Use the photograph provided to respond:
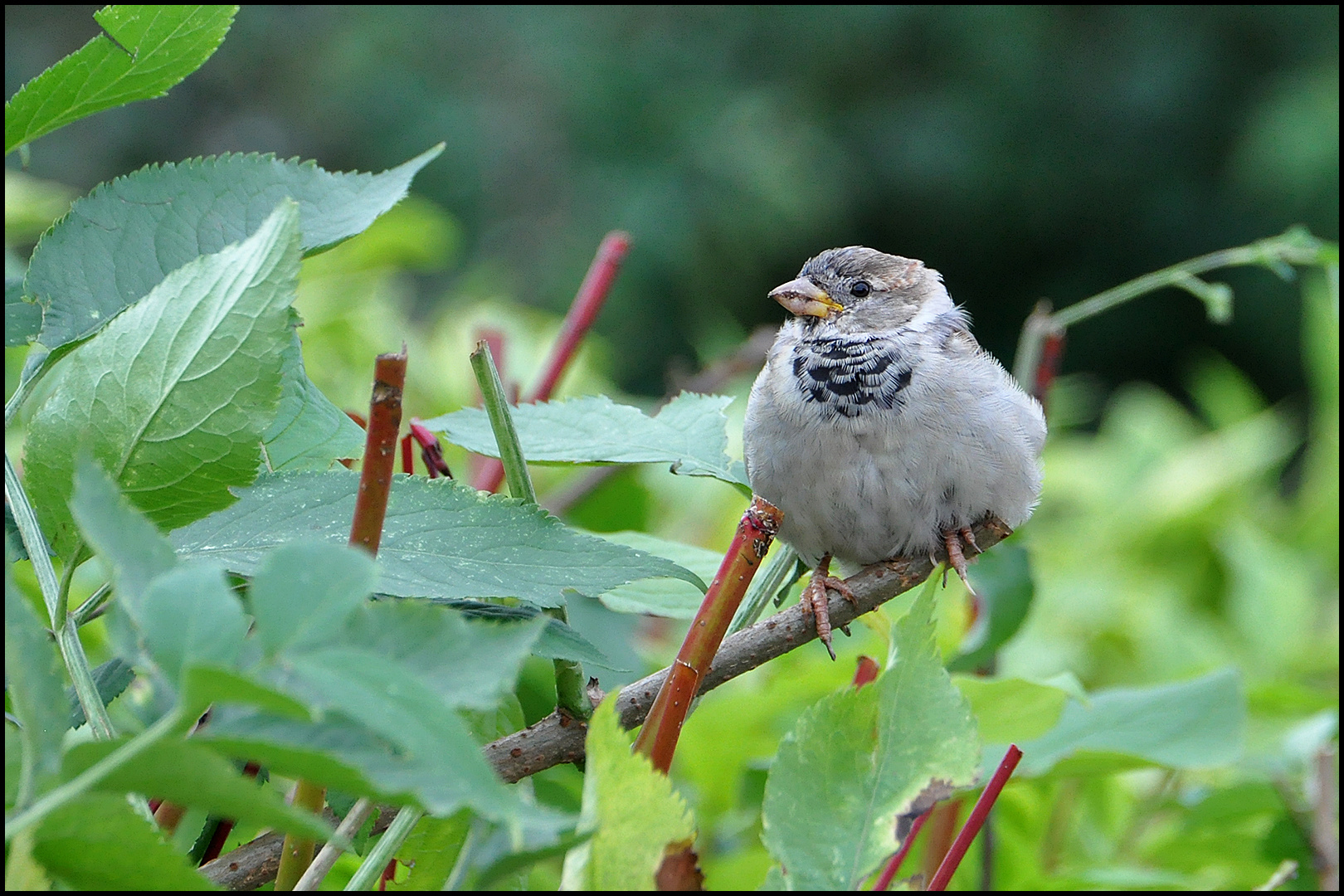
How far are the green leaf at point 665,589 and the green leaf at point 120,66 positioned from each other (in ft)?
0.97

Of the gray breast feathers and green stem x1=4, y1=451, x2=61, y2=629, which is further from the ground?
green stem x1=4, y1=451, x2=61, y2=629

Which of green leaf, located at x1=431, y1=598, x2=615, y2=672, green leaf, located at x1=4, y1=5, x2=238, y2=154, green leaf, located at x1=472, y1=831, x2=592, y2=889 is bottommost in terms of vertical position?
green leaf, located at x1=431, y1=598, x2=615, y2=672

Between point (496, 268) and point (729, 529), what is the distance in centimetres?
511

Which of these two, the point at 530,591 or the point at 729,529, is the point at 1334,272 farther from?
the point at 729,529

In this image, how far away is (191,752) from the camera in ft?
1.00

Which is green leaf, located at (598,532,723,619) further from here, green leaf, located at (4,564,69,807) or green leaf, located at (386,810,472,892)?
green leaf, located at (4,564,69,807)

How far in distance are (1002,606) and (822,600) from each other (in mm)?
330

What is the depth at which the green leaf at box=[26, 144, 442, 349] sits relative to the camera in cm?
55

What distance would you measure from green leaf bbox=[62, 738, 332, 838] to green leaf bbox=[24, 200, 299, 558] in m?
0.18

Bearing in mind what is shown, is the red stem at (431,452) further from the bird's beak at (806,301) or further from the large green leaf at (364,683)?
the bird's beak at (806,301)

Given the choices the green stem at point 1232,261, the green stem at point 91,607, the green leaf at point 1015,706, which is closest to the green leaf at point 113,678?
the green stem at point 91,607

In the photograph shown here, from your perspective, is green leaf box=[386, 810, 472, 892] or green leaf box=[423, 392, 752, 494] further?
green leaf box=[423, 392, 752, 494]

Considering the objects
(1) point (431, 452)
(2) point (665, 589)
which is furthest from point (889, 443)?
(1) point (431, 452)

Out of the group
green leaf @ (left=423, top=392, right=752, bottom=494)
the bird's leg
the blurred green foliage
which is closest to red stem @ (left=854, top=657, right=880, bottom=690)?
the bird's leg
